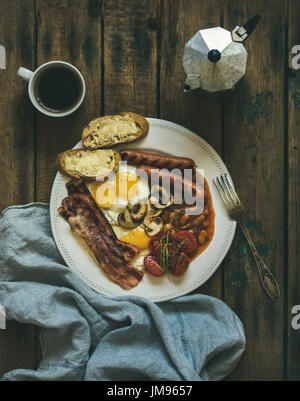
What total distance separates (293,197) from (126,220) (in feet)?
2.24

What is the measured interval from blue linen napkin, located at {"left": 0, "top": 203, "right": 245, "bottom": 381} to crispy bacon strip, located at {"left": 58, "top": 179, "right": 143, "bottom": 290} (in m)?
0.09

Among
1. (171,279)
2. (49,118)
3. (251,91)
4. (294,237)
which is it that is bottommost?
(171,279)

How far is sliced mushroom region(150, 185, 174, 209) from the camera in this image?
4.95 feet

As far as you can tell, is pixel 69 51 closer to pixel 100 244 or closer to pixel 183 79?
pixel 183 79

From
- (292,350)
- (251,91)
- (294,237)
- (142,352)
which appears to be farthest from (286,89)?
(142,352)

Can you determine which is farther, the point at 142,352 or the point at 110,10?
the point at 110,10

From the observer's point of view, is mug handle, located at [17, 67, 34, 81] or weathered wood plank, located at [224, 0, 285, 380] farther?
weathered wood plank, located at [224, 0, 285, 380]

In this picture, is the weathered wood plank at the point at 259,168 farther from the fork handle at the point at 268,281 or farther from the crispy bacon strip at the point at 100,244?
the crispy bacon strip at the point at 100,244

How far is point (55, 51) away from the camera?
1.57 metres

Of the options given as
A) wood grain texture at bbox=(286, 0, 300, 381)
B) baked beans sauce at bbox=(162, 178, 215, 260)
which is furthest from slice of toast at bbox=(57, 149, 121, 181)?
wood grain texture at bbox=(286, 0, 300, 381)

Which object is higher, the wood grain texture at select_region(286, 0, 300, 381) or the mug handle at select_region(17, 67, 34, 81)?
the mug handle at select_region(17, 67, 34, 81)

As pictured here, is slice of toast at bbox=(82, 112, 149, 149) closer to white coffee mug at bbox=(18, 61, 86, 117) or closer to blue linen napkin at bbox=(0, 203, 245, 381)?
white coffee mug at bbox=(18, 61, 86, 117)

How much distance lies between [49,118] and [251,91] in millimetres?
817
